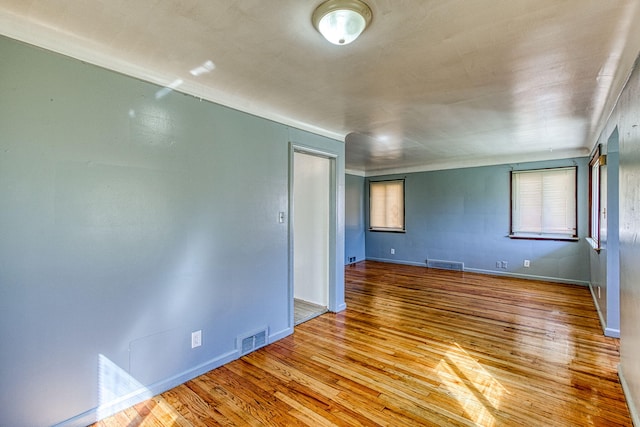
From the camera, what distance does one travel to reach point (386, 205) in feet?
24.4

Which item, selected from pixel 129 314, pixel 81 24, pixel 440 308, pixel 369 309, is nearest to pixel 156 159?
pixel 81 24

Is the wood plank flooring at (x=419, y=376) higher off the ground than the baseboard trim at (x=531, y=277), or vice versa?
the baseboard trim at (x=531, y=277)

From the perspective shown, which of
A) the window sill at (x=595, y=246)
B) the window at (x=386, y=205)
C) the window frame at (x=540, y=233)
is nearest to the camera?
the window sill at (x=595, y=246)

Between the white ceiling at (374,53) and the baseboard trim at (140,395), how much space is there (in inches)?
86.0

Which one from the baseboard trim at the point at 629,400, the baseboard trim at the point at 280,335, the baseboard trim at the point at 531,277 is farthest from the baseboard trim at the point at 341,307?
the baseboard trim at the point at 531,277

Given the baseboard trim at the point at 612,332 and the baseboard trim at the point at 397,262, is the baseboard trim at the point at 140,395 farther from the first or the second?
the baseboard trim at the point at 397,262

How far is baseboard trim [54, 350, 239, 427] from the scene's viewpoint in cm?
180

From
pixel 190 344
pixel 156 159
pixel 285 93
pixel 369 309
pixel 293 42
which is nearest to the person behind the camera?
pixel 293 42

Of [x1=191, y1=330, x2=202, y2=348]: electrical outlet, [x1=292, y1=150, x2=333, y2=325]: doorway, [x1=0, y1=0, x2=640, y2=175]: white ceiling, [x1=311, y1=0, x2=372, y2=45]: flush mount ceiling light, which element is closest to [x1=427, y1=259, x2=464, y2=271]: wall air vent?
[x1=292, y1=150, x2=333, y2=325]: doorway

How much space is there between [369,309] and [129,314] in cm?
283

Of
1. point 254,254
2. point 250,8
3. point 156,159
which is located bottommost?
point 254,254

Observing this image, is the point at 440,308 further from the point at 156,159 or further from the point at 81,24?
the point at 81,24

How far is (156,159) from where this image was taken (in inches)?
83.7

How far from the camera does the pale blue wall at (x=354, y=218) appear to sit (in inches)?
283
